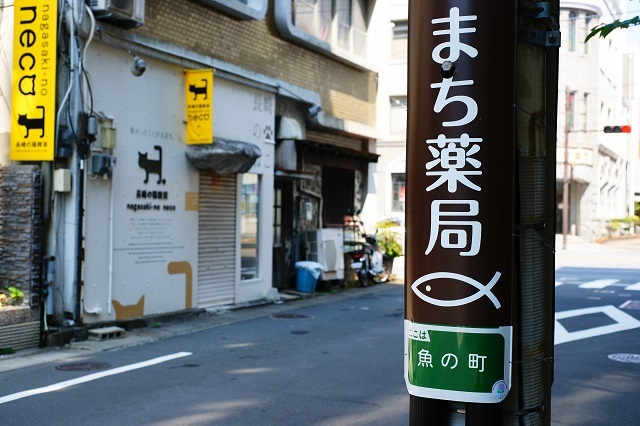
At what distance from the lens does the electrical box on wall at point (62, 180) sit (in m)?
11.2

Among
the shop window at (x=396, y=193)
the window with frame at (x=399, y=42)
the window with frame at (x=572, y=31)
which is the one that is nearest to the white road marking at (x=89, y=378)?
the window with frame at (x=399, y=42)

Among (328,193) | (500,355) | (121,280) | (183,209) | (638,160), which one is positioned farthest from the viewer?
(638,160)

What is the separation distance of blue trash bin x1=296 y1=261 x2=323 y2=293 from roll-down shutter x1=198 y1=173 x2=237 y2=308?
285 cm

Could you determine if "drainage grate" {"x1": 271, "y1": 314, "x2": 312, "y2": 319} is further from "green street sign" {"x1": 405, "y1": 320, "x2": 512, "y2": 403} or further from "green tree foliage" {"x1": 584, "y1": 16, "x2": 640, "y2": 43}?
"green street sign" {"x1": 405, "y1": 320, "x2": 512, "y2": 403}

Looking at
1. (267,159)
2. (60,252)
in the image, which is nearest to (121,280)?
(60,252)

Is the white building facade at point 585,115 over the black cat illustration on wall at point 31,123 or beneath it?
over

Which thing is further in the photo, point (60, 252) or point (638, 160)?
point (638, 160)

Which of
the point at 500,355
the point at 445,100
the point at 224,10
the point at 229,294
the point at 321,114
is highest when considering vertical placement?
the point at 224,10

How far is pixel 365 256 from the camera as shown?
2025 cm

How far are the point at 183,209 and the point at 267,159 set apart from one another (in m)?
3.20

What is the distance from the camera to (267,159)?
16750mm

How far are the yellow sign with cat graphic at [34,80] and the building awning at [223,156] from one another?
11.0ft

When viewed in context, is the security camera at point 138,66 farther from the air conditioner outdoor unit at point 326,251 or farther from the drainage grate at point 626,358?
the drainage grate at point 626,358

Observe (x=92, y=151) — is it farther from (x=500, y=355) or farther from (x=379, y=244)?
(x=379, y=244)
